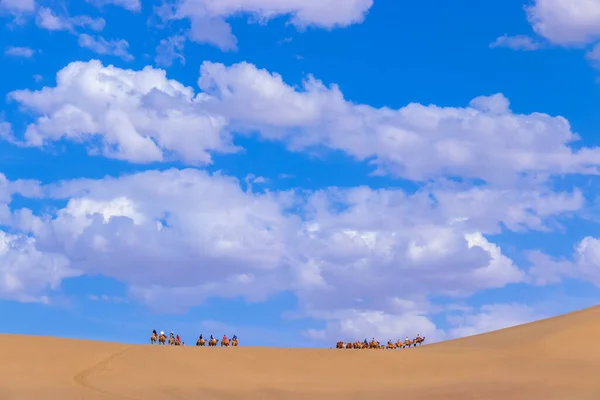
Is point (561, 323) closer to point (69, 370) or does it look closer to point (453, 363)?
point (453, 363)

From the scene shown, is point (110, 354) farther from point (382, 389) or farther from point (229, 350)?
point (382, 389)

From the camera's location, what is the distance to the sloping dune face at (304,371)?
37.3 meters

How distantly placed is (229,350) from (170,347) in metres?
2.74

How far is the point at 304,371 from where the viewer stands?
4309cm

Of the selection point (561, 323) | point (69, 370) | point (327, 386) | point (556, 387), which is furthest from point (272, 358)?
point (561, 323)

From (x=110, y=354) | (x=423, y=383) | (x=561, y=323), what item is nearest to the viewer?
(x=423, y=383)

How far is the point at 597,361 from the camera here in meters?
43.2

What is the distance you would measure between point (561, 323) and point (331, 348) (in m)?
12.9

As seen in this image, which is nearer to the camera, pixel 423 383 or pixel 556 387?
pixel 556 387

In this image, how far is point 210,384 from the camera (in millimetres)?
39000

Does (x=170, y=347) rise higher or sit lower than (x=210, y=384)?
higher

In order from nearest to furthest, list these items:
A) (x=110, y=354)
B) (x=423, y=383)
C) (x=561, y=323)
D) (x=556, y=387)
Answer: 1. (x=556, y=387)
2. (x=423, y=383)
3. (x=110, y=354)
4. (x=561, y=323)

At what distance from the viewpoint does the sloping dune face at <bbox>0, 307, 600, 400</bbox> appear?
122 ft

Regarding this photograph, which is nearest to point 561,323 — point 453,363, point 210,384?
point 453,363
